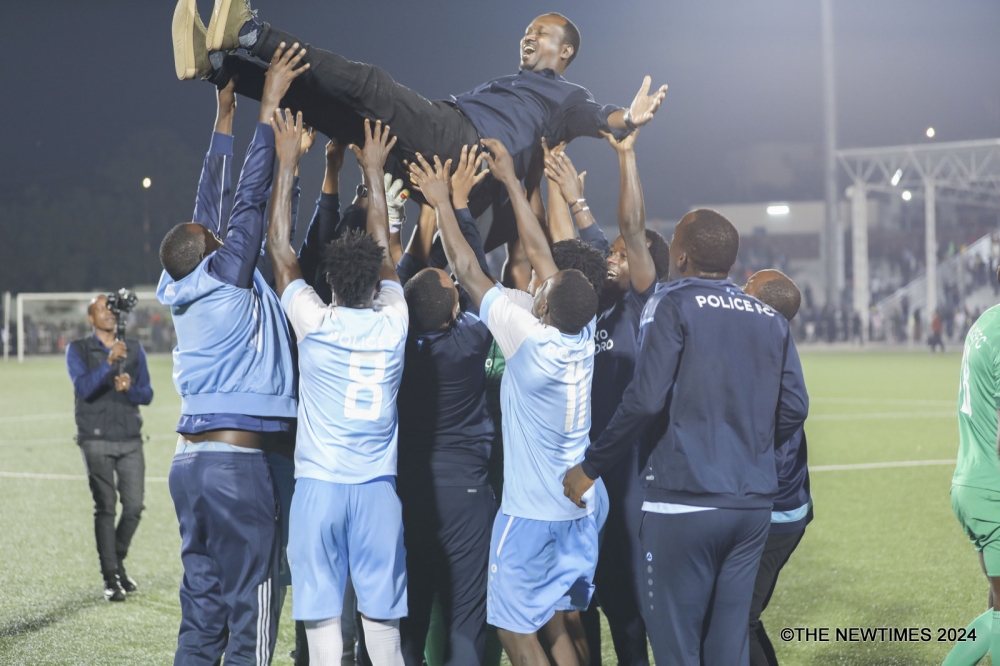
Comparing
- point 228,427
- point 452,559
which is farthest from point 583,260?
point 228,427

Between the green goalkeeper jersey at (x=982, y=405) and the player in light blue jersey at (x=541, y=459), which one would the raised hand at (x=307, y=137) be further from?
the green goalkeeper jersey at (x=982, y=405)

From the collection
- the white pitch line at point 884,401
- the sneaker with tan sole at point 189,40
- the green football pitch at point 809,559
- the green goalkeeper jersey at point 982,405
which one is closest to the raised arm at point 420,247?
the sneaker with tan sole at point 189,40

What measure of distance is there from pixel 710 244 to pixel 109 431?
16.4 feet

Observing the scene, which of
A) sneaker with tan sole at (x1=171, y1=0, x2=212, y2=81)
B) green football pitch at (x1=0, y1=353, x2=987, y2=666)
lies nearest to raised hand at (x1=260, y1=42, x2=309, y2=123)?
sneaker with tan sole at (x1=171, y1=0, x2=212, y2=81)

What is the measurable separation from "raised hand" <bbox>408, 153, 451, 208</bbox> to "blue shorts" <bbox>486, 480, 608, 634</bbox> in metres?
1.43

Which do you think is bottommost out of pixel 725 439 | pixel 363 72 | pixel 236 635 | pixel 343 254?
pixel 236 635

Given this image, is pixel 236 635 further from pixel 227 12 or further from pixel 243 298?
pixel 227 12

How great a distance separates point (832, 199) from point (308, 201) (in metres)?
32.2

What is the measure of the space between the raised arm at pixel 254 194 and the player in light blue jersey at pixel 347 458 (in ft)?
0.96

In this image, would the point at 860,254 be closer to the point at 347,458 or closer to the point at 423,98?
the point at 423,98

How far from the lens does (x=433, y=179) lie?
14.3ft

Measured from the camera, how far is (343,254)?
3807 mm

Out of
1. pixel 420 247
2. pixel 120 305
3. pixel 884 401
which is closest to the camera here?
pixel 420 247

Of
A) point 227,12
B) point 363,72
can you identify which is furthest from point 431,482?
point 227,12
